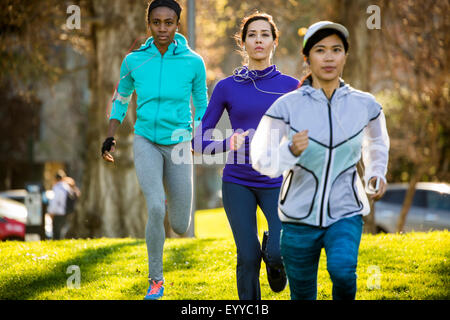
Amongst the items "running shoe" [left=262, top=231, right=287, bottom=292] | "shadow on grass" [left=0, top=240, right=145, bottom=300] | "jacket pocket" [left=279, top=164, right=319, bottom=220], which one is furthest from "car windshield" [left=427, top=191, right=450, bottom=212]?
"jacket pocket" [left=279, top=164, right=319, bottom=220]

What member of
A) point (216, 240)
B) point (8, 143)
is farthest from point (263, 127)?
point (8, 143)

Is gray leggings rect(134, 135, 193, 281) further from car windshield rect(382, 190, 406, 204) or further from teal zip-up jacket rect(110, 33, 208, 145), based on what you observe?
car windshield rect(382, 190, 406, 204)

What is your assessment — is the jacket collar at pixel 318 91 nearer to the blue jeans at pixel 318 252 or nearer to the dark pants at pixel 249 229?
the blue jeans at pixel 318 252

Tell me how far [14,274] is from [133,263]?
3.92 ft

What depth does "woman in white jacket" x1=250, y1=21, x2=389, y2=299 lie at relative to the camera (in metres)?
3.66

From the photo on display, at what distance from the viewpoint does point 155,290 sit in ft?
16.8

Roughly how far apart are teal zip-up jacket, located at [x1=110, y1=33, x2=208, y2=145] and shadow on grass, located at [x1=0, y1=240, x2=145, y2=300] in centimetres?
172

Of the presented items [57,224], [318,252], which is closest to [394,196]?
[57,224]

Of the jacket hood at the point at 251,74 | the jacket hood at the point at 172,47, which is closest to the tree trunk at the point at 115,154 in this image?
the jacket hood at the point at 172,47

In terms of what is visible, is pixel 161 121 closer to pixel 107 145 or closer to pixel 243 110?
pixel 107 145

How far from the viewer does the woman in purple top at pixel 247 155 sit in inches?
179

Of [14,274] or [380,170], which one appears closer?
[380,170]

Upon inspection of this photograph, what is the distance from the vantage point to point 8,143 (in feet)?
118
